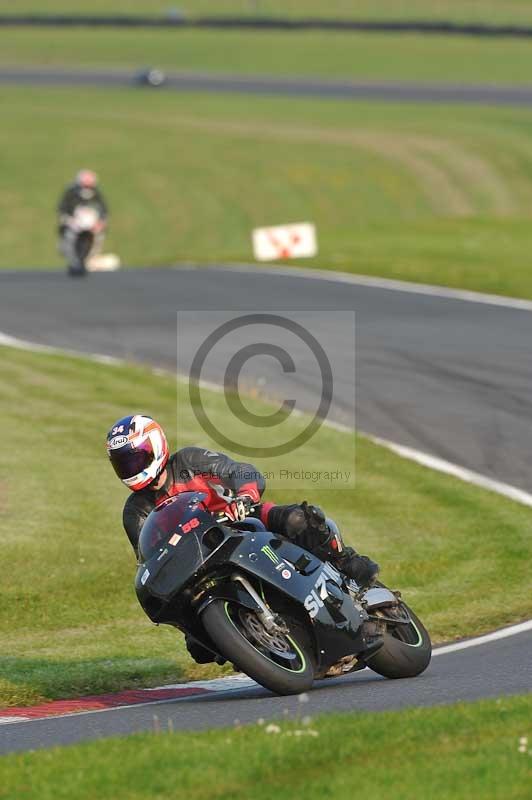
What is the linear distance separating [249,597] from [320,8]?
268 ft

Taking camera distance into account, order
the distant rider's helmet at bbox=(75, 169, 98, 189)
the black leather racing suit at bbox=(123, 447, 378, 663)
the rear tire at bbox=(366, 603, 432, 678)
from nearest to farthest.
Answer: the black leather racing suit at bbox=(123, 447, 378, 663) < the rear tire at bbox=(366, 603, 432, 678) < the distant rider's helmet at bbox=(75, 169, 98, 189)

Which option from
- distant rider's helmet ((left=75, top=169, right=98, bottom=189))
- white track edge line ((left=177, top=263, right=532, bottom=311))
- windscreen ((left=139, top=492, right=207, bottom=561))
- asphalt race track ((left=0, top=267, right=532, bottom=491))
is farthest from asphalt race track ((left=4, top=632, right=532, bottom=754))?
distant rider's helmet ((left=75, top=169, right=98, bottom=189))

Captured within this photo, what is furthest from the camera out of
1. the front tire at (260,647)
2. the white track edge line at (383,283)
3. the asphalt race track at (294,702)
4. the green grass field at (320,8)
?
the green grass field at (320,8)

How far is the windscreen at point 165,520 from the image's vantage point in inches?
332

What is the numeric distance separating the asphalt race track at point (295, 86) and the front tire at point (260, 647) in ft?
179

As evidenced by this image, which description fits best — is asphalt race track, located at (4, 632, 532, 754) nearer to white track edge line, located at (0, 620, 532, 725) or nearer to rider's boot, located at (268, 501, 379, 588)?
white track edge line, located at (0, 620, 532, 725)

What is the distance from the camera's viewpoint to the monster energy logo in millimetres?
8602

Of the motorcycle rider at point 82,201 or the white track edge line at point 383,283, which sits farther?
the motorcycle rider at point 82,201

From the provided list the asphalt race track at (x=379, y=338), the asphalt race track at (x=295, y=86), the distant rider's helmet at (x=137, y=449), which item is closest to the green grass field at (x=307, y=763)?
the distant rider's helmet at (x=137, y=449)

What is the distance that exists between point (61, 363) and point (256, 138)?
35647mm

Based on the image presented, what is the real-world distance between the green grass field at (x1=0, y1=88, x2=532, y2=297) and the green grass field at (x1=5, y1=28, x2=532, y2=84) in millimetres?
6591

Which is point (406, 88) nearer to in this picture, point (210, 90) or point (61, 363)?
point (210, 90)

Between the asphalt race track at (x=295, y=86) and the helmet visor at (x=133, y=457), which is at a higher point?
the asphalt race track at (x=295, y=86)

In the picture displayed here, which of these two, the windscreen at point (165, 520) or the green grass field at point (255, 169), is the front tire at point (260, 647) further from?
the green grass field at point (255, 169)
